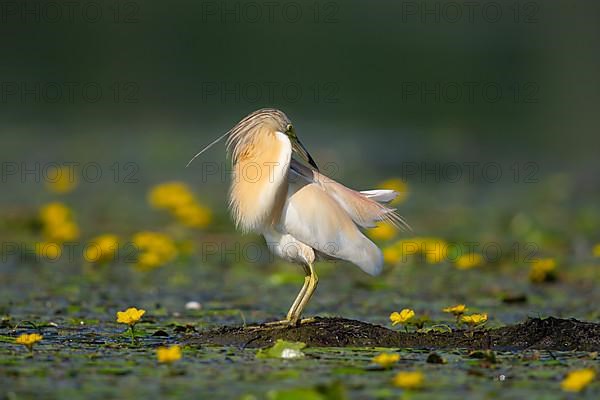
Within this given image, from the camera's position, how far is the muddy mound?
6668mm

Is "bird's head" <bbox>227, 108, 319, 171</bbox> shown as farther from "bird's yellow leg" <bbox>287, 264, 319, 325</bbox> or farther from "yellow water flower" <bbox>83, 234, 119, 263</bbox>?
"yellow water flower" <bbox>83, 234, 119, 263</bbox>

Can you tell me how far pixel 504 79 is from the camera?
26281 mm

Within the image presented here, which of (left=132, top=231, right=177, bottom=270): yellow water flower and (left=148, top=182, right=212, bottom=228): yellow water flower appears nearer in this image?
(left=132, top=231, right=177, bottom=270): yellow water flower

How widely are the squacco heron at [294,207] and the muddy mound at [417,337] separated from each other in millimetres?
194

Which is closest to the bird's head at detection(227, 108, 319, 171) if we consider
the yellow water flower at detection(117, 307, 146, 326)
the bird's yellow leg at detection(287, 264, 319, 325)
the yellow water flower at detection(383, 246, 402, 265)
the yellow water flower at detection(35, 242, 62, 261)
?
the bird's yellow leg at detection(287, 264, 319, 325)

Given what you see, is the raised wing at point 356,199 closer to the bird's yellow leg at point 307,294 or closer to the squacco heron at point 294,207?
the squacco heron at point 294,207

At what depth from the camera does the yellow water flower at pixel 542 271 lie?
9.70 metres

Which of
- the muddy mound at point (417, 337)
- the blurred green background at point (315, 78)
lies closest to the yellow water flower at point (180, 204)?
the muddy mound at point (417, 337)

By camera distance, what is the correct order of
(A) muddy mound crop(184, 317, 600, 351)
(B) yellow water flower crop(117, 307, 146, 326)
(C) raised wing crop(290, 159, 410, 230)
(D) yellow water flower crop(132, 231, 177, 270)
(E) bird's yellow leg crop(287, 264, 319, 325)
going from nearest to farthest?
(B) yellow water flower crop(117, 307, 146, 326) → (A) muddy mound crop(184, 317, 600, 351) → (E) bird's yellow leg crop(287, 264, 319, 325) → (C) raised wing crop(290, 159, 410, 230) → (D) yellow water flower crop(132, 231, 177, 270)

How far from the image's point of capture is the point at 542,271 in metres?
9.80

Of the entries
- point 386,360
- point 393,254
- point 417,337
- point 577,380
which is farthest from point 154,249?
point 577,380

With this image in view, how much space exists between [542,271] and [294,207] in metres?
3.80

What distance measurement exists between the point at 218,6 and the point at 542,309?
25659 mm

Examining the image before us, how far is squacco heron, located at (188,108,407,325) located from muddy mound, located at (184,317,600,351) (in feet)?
0.64
